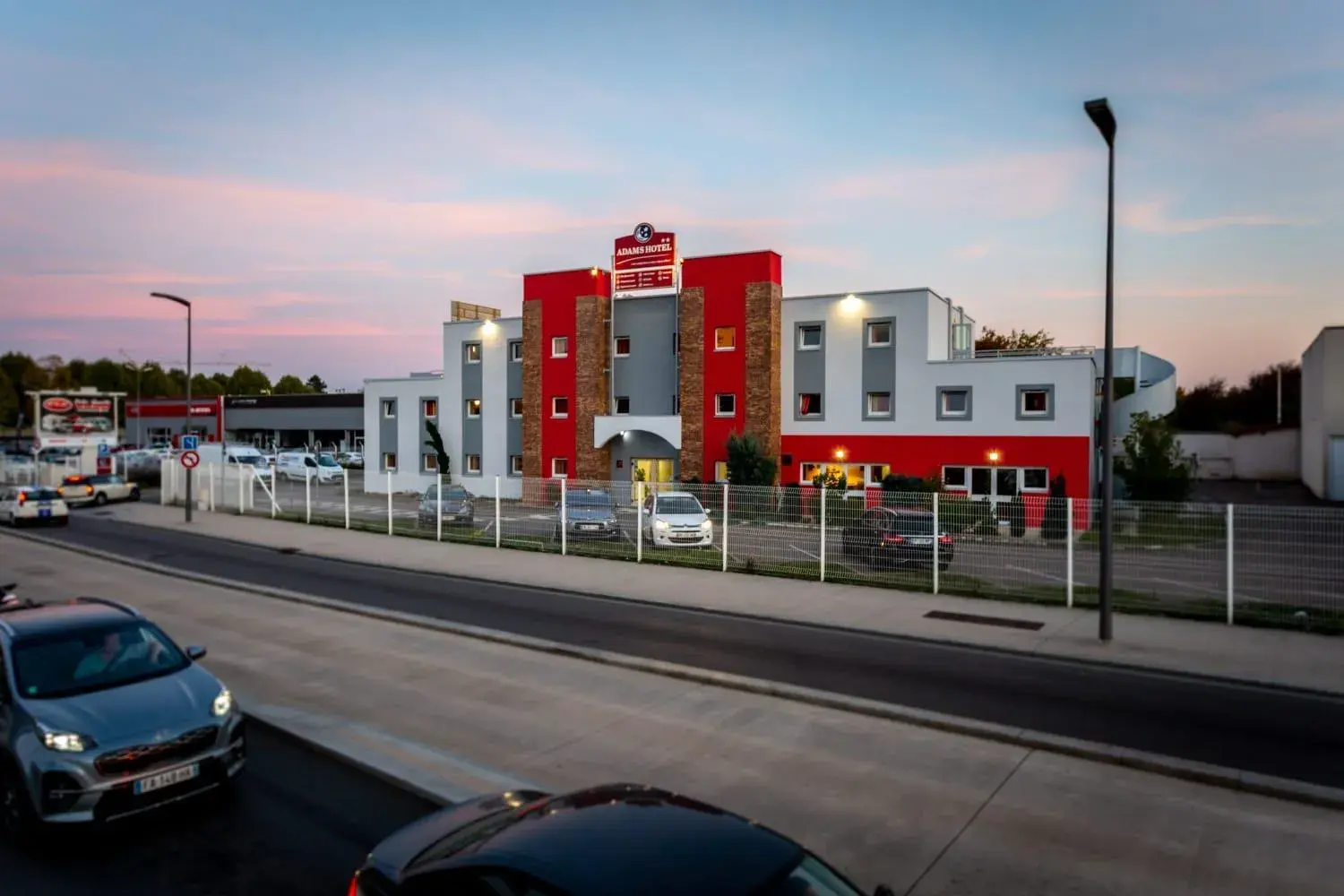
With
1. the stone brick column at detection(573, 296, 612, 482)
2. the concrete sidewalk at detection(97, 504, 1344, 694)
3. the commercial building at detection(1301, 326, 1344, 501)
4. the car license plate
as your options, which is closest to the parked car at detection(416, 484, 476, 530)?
the concrete sidewalk at detection(97, 504, 1344, 694)

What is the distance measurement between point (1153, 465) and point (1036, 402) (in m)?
4.48

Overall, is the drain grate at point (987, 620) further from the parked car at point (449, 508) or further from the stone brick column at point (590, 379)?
the stone brick column at point (590, 379)

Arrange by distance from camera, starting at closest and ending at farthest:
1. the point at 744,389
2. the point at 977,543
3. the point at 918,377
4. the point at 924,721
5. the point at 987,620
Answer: the point at 924,721 < the point at 987,620 < the point at 977,543 < the point at 918,377 < the point at 744,389

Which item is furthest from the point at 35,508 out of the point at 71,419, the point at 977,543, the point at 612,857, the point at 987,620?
the point at 612,857

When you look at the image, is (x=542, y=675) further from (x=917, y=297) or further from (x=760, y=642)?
(x=917, y=297)

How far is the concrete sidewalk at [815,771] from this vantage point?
6262mm

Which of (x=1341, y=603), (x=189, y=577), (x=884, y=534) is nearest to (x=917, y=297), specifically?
(x=884, y=534)

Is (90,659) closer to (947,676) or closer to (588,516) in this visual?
(947,676)

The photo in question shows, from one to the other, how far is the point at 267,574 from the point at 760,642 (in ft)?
41.2

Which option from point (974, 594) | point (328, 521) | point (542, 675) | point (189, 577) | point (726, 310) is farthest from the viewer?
point (726, 310)

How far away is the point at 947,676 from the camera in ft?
38.4

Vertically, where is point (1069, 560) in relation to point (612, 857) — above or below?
below

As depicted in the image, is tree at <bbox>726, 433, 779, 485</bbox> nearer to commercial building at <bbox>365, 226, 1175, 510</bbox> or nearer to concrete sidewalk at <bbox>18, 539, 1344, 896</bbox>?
commercial building at <bbox>365, 226, 1175, 510</bbox>

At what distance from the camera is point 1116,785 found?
782cm
